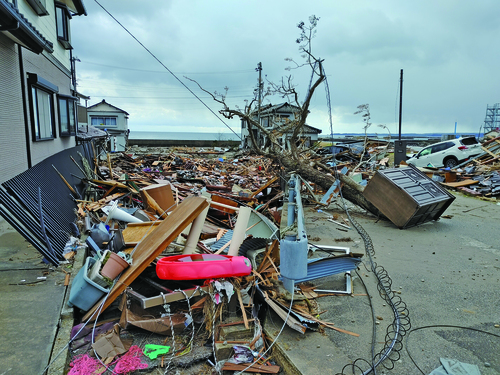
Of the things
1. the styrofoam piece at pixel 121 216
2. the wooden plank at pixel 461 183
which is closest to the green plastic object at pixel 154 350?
the styrofoam piece at pixel 121 216

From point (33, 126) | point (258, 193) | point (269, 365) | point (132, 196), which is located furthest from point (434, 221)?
point (33, 126)

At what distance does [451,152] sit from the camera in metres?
18.2

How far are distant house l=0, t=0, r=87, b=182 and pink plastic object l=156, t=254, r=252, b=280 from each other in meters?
5.46

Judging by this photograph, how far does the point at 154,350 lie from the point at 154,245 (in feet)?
4.06

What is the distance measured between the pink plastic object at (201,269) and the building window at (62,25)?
42.6 feet

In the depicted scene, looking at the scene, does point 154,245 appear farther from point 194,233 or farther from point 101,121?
point 101,121

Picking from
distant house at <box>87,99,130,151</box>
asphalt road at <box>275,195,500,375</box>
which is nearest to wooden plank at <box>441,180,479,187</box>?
asphalt road at <box>275,195,500,375</box>

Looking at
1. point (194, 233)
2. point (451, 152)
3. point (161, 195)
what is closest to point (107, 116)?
point (451, 152)

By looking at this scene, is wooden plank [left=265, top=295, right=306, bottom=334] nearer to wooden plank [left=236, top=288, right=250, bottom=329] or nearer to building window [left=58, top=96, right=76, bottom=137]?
wooden plank [left=236, top=288, right=250, bottom=329]

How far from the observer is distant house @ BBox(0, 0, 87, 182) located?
7.46 meters

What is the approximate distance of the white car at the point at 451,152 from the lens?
17.9 meters

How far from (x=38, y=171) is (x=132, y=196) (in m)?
2.99

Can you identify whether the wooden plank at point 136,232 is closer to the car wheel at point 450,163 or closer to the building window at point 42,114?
the building window at point 42,114

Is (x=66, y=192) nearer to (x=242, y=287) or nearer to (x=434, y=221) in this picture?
(x=242, y=287)
